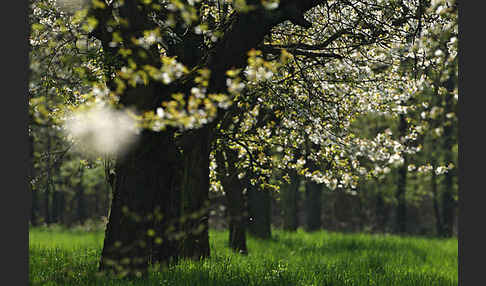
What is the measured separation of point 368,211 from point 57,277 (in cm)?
4723

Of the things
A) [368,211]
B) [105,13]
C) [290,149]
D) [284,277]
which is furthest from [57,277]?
[368,211]

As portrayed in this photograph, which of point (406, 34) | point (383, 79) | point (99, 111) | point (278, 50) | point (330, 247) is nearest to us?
point (99, 111)

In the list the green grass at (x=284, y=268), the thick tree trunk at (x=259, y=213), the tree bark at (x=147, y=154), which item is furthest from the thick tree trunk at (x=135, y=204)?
the thick tree trunk at (x=259, y=213)

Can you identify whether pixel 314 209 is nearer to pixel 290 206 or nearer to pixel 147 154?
pixel 290 206

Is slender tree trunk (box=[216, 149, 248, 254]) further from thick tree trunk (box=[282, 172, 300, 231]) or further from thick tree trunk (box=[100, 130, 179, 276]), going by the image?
thick tree trunk (box=[282, 172, 300, 231])

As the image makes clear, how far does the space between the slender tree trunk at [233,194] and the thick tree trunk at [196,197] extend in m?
2.54

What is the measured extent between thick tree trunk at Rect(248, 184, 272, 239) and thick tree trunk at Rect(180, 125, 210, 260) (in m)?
6.36

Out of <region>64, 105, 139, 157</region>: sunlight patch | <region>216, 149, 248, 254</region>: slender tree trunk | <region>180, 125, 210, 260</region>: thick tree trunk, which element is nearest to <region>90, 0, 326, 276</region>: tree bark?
<region>64, 105, 139, 157</region>: sunlight patch

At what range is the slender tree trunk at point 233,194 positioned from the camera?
12289mm

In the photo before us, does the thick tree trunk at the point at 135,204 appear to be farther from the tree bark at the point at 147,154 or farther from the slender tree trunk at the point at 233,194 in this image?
the slender tree trunk at the point at 233,194

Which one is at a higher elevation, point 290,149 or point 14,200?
point 290,149

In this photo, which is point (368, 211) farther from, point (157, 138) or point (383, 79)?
point (157, 138)

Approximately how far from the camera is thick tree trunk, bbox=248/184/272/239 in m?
15.7

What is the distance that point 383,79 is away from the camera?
10.5m
